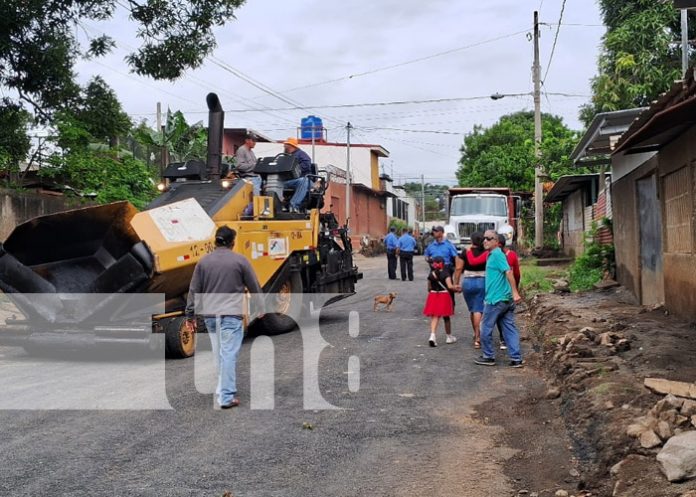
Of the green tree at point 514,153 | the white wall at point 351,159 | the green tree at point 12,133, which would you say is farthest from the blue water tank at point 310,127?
the green tree at point 12,133

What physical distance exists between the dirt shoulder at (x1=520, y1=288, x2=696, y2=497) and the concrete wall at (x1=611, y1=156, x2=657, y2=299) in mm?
1732

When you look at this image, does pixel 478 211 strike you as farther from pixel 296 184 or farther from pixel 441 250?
pixel 441 250

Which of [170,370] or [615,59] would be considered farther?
[615,59]

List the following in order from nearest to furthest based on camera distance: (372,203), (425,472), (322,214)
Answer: (425,472) < (322,214) < (372,203)

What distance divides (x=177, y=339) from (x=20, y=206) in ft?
30.3

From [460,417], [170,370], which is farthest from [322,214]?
[460,417]

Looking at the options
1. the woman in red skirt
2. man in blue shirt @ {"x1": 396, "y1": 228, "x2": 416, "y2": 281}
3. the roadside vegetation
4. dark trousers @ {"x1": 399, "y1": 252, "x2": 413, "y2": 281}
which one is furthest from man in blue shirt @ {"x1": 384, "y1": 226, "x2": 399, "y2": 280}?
the woman in red skirt

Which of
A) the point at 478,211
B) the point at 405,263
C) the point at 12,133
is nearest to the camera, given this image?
the point at 12,133

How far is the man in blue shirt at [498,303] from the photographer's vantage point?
10141 mm

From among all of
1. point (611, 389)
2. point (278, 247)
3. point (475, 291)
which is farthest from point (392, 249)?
point (611, 389)

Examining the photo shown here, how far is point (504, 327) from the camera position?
10.3 m

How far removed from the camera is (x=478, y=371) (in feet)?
32.5

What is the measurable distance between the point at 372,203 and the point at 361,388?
51.2m

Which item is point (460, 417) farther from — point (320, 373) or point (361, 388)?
point (320, 373)
